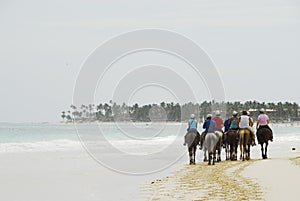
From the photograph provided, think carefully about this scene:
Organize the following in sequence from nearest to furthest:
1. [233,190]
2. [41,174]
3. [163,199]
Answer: [163,199] < [233,190] < [41,174]

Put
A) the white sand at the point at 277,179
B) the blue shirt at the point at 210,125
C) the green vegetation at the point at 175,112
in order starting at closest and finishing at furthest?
the white sand at the point at 277,179 → the blue shirt at the point at 210,125 → the green vegetation at the point at 175,112

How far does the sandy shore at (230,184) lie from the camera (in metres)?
11.0

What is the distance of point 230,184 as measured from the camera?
12.7 meters

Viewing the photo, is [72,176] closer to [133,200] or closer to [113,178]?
[113,178]

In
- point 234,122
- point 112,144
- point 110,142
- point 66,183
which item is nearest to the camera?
point 66,183

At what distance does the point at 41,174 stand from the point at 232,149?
793cm

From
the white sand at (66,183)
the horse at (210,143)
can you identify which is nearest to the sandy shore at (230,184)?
the white sand at (66,183)

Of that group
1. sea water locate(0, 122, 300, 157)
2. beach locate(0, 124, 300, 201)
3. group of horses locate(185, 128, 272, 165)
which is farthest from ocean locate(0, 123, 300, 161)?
beach locate(0, 124, 300, 201)

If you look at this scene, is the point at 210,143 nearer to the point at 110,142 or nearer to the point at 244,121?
the point at 244,121

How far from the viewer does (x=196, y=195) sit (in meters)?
11.3

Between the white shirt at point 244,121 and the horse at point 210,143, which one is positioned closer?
the horse at point 210,143

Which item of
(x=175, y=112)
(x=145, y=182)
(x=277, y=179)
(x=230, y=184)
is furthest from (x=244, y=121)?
(x=175, y=112)

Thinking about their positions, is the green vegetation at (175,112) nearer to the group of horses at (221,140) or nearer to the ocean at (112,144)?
the ocean at (112,144)

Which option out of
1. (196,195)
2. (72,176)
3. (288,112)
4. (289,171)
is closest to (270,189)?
(196,195)
